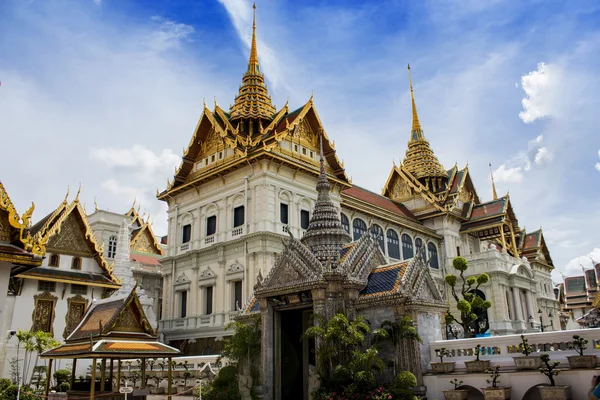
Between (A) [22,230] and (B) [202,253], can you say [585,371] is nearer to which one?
(A) [22,230]

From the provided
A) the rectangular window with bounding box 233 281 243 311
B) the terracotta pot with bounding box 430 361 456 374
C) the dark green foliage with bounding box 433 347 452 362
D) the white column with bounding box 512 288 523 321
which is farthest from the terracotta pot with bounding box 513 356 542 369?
the white column with bounding box 512 288 523 321

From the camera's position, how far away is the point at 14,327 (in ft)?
70.4

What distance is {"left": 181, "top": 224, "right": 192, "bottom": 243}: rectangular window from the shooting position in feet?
100

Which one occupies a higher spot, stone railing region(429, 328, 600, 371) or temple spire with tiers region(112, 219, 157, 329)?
temple spire with tiers region(112, 219, 157, 329)

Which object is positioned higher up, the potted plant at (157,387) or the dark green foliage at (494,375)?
the dark green foliage at (494,375)

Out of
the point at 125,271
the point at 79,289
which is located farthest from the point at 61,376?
the point at 125,271

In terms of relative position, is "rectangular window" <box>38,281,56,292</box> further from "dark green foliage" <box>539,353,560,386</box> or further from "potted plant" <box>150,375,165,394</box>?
"dark green foliage" <box>539,353,560,386</box>

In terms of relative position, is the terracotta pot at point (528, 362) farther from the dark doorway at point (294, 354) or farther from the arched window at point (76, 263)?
the arched window at point (76, 263)

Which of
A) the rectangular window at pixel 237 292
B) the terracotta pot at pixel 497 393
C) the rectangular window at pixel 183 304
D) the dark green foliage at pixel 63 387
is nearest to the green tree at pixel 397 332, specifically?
the terracotta pot at pixel 497 393

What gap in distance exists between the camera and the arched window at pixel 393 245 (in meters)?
37.1

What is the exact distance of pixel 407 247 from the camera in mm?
39094

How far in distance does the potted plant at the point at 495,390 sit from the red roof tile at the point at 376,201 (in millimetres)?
26373

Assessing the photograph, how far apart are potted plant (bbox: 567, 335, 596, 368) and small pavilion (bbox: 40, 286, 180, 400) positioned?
869 cm

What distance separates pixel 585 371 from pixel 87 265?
2097 centimetres
